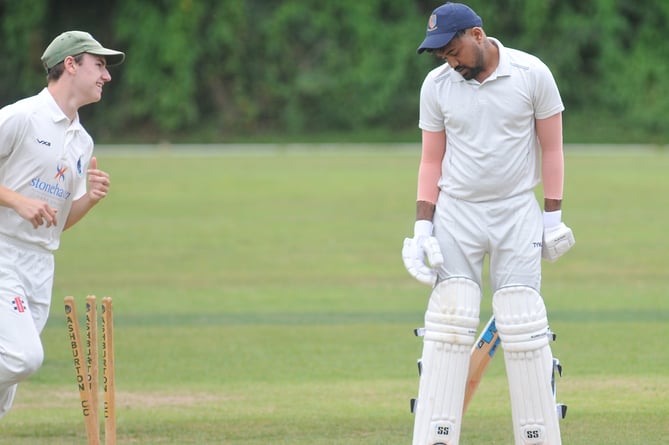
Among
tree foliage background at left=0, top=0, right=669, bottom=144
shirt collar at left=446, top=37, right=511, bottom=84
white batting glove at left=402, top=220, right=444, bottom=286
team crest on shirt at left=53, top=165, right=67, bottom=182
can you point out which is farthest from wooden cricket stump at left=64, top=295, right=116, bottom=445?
tree foliage background at left=0, top=0, right=669, bottom=144

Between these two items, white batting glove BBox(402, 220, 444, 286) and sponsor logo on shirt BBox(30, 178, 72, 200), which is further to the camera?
sponsor logo on shirt BBox(30, 178, 72, 200)

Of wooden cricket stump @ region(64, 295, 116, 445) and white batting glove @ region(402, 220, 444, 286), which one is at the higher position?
white batting glove @ region(402, 220, 444, 286)

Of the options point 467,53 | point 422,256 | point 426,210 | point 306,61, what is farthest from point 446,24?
point 306,61

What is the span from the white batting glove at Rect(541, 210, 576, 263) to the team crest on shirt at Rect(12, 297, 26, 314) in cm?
204

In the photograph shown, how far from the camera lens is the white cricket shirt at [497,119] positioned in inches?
202

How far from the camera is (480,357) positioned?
548cm

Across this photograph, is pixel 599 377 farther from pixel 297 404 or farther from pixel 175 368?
pixel 175 368

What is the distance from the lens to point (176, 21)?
35250 millimetres

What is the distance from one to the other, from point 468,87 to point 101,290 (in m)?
7.55

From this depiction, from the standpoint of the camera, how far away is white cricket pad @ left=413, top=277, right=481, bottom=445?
16.9 ft

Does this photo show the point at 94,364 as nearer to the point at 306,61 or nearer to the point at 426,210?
the point at 426,210

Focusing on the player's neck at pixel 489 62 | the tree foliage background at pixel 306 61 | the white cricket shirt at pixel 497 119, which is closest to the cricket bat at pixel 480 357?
the white cricket shirt at pixel 497 119

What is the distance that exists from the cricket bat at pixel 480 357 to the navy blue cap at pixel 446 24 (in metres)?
1.16

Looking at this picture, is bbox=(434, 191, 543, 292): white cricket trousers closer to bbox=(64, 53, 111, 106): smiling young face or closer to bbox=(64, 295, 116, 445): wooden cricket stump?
bbox=(64, 295, 116, 445): wooden cricket stump
